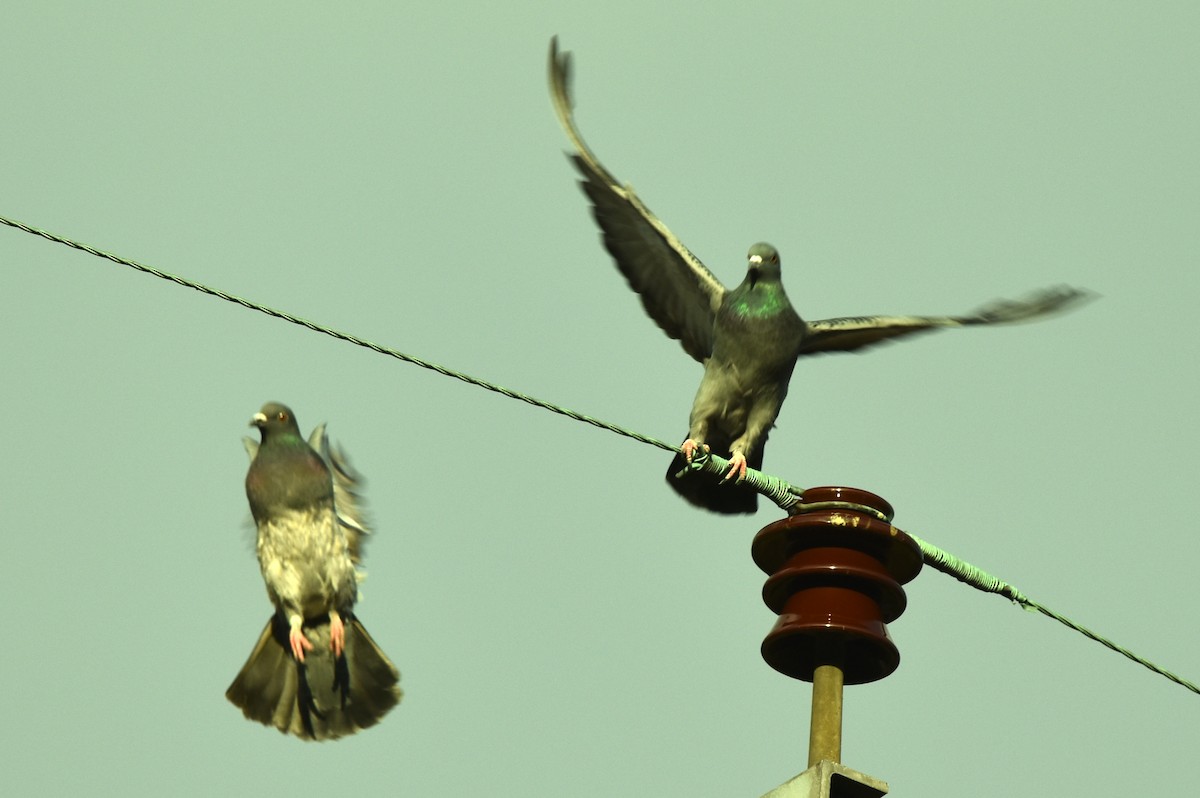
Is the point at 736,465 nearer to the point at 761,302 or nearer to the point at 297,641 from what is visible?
the point at 761,302

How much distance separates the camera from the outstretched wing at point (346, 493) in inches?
359

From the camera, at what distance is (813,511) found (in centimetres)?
555

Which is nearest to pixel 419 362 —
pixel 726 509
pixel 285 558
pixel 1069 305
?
pixel 285 558

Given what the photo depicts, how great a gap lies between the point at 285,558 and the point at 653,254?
2.62 meters

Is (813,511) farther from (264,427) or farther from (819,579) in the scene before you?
(264,427)

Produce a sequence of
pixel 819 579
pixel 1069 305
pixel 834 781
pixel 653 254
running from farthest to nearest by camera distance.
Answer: pixel 653 254
pixel 1069 305
pixel 819 579
pixel 834 781

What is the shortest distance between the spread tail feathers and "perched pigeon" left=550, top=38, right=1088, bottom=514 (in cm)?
174

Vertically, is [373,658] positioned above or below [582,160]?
below

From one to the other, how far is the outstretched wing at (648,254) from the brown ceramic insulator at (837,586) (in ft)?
13.8

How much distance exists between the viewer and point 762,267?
31.0 ft

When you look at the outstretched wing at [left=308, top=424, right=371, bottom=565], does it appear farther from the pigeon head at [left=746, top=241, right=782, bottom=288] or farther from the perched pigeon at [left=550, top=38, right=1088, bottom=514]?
the pigeon head at [left=746, top=241, right=782, bottom=288]

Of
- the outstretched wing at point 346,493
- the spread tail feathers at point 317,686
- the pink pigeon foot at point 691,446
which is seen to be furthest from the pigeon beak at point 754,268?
the spread tail feathers at point 317,686

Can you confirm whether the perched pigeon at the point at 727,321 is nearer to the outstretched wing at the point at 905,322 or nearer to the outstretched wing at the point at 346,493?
the outstretched wing at the point at 905,322

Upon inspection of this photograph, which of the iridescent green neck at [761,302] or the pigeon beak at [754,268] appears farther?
the pigeon beak at [754,268]
